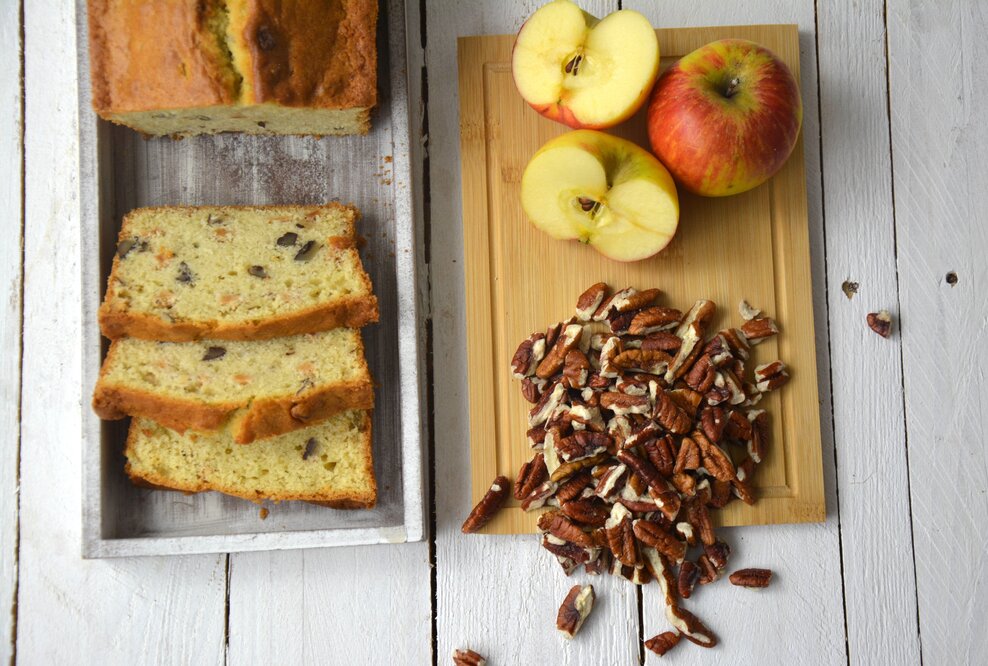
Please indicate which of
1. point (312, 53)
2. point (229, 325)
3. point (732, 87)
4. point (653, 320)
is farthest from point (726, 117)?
point (229, 325)

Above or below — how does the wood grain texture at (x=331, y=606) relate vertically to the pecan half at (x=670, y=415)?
below

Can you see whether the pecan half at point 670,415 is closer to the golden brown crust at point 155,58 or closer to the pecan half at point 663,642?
the pecan half at point 663,642

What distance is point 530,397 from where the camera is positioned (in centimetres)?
143

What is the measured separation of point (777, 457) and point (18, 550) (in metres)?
1.56

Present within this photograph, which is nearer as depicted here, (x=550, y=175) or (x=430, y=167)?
(x=550, y=175)

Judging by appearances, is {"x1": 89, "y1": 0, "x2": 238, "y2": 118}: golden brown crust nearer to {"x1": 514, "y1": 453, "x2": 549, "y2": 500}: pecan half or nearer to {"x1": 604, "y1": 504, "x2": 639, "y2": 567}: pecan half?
{"x1": 514, "y1": 453, "x2": 549, "y2": 500}: pecan half

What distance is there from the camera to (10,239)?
1480mm

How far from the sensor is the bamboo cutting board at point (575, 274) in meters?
1.45

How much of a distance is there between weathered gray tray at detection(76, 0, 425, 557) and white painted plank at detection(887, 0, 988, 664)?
40.9 inches

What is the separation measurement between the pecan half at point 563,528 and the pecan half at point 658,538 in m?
0.10

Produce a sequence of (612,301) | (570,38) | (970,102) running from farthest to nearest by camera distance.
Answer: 1. (970,102)
2. (612,301)
3. (570,38)

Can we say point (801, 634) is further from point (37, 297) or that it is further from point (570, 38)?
point (37, 297)

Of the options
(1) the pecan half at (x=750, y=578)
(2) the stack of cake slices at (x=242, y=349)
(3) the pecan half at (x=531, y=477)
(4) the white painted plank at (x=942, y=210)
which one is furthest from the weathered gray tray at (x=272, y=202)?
(4) the white painted plank at (x=942, y=210)

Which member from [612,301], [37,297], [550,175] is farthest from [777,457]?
[37,297]
